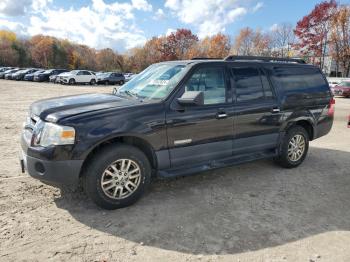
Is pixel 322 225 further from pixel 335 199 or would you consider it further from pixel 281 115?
pixel 281 115

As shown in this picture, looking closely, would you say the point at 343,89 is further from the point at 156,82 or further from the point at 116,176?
the point at 116,176

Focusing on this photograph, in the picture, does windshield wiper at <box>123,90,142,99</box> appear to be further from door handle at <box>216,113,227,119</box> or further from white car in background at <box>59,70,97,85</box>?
white car in background at <box>59,70,97,85</box>

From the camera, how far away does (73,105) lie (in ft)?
13.2

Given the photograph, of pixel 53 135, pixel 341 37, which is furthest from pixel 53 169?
pixel 341 37

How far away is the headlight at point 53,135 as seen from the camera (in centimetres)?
352

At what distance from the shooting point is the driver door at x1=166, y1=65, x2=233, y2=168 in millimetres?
4219

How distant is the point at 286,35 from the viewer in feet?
231

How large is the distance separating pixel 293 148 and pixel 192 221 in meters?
2.89

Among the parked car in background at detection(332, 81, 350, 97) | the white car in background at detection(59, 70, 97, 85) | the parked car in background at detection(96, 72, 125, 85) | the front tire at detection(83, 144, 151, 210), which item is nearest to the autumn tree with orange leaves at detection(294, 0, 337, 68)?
the parked car in background at detection(332, 81, 350, 97)

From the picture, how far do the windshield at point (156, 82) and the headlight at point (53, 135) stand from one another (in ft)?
4.06

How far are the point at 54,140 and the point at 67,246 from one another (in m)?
1.15

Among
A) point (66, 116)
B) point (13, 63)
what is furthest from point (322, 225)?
point (13, 63)

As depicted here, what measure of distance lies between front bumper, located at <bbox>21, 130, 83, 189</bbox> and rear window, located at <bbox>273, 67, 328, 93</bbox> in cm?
365

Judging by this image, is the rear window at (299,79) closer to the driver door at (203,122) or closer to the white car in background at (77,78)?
the driver door at (203,122)
